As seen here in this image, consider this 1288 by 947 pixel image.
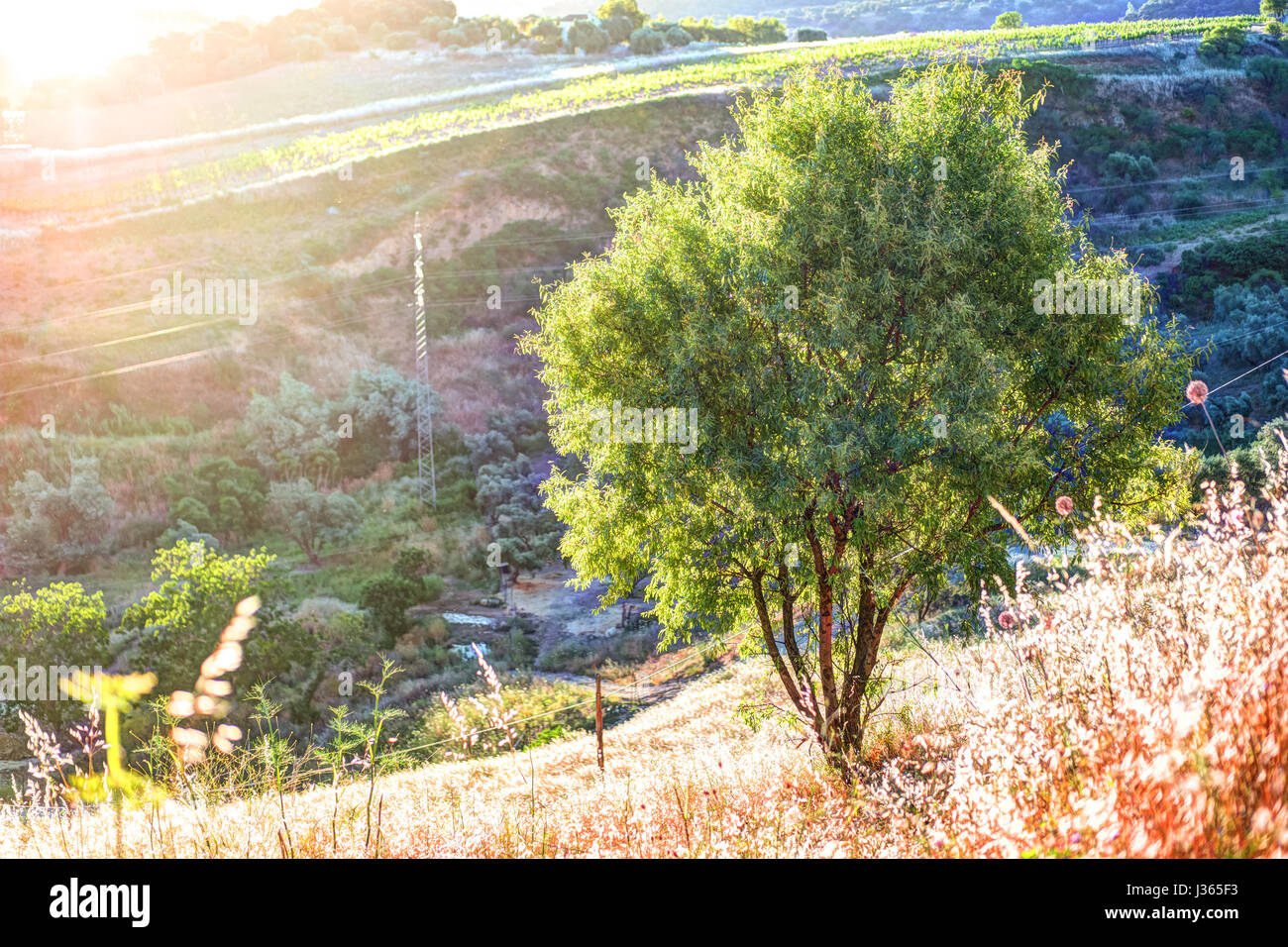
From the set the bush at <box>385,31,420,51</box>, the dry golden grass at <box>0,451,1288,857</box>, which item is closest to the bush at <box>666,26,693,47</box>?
the bush at <box>385,31,420,51</box>

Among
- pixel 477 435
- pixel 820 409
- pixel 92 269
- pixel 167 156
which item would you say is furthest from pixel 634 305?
pixel 167 156

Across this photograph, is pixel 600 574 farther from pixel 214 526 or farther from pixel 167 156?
pixel 167 156

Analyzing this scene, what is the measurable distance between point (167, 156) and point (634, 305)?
59.2 meters

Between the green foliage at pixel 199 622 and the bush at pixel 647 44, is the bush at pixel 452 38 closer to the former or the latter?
A: the bush at pixel 647 44

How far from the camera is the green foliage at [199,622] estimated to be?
16.5 m

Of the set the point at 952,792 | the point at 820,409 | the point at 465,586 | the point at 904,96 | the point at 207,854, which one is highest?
the point at 904,96

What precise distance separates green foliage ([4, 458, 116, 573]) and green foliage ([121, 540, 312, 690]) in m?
7.53

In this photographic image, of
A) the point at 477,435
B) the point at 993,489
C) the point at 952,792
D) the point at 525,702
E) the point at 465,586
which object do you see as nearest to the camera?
the point at 952,792

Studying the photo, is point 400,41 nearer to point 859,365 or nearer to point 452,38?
point 452,38

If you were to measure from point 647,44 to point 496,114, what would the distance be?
85.3ft

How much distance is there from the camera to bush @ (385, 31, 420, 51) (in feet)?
269

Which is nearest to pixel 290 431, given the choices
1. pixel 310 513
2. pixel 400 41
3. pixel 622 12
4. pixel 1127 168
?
pixel 310 513

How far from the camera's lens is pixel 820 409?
884 centimetres

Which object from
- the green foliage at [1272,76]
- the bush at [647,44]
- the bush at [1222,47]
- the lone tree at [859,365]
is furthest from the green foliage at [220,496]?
the bush at [647,44]
